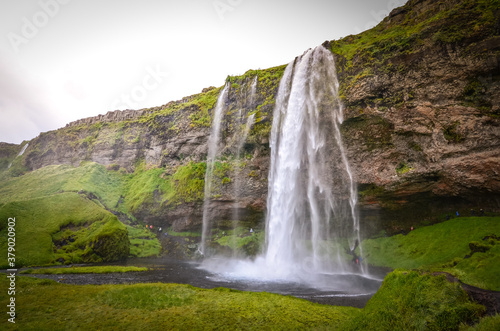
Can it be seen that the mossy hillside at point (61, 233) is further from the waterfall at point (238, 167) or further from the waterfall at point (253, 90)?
the waterfall at point (253, 90)

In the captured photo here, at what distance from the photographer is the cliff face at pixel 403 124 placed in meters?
22.3

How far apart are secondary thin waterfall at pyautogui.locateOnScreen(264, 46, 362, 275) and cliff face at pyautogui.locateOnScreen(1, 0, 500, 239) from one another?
1.70 m

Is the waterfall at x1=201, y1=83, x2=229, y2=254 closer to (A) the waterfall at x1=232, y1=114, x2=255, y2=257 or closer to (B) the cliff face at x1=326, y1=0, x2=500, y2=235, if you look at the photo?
(A) the waterfall at x1=232, y1=114, x2=255, y2=257

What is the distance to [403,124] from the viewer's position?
25.8 meters

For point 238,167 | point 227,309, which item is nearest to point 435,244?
point 227,309

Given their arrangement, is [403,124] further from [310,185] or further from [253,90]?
[253,90]

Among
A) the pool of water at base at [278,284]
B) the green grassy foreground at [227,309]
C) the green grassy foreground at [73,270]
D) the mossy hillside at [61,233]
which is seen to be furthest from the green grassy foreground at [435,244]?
the mossy hillside at [61,233]

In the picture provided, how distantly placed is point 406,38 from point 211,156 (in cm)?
3308

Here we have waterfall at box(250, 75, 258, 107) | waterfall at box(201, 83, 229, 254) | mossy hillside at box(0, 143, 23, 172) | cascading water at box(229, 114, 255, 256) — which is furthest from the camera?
mossy hillside at box(0, 143, 23, 172)

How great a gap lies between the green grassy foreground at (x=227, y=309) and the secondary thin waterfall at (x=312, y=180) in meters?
18.0

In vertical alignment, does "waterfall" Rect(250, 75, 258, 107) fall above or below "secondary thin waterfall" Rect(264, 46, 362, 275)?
above

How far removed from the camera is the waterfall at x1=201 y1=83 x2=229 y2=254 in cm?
4053

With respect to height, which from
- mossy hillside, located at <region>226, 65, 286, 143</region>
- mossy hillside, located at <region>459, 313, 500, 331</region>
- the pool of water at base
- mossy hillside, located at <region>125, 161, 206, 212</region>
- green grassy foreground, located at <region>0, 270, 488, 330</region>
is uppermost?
mossy hillside, located at <region>226, 65, 286, 143</region>

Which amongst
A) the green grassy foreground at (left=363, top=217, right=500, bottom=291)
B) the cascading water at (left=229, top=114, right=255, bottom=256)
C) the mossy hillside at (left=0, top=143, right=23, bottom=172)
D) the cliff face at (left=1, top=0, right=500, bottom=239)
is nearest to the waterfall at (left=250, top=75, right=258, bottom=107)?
the cliff face at (left=1, top=0, right=500, bottom=239)
